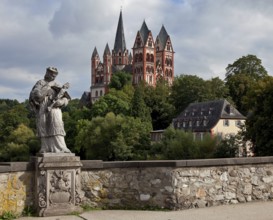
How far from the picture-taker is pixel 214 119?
6750cm

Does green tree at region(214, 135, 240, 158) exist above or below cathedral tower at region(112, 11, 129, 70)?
below

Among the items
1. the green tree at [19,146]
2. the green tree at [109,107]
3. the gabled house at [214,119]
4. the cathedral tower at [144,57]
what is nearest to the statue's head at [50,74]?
the green tree at [19,146]

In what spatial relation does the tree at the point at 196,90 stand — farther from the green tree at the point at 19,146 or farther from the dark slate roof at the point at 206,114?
the green tree at the point at 19,146

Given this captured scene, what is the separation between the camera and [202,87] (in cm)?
7800

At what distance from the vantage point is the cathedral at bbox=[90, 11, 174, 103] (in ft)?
437

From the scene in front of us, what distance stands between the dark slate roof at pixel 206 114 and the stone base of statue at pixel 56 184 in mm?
58083

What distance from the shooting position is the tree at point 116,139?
180 feet

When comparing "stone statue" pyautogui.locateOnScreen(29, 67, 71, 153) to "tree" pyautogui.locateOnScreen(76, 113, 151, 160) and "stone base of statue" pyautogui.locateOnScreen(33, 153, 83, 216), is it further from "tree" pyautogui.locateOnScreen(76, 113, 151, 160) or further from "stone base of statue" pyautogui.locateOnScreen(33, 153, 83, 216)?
"tree" pyautogui.locateOnScreen(76, 113, 151, 160)

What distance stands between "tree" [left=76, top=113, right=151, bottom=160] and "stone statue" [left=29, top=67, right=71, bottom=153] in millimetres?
44551

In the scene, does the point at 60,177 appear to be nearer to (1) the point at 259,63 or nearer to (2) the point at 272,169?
(2) the point at 272,169

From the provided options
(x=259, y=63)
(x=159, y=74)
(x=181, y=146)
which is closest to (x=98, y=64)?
(x=159, y=74)

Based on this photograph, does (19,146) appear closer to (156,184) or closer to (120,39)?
(156,184)

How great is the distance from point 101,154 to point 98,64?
9894cm

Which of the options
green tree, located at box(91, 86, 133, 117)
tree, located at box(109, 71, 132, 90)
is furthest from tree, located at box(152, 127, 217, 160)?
tree, located at box(109, 71, 132, 90)
